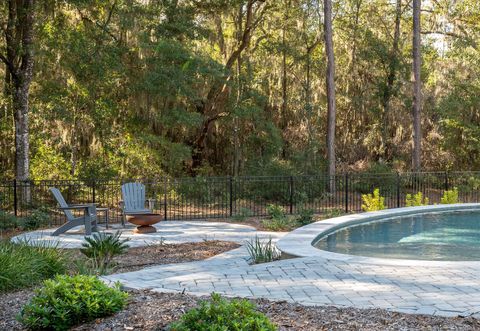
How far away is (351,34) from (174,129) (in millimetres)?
9489

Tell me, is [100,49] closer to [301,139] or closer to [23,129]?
[23,129]

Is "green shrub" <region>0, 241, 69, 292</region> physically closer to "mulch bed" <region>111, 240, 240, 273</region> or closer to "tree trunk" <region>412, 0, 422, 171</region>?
"mulch bed" <region>111, 240, 240, 273</region>

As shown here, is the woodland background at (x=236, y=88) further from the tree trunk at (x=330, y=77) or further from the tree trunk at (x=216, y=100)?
the tree trunk at (x=330, y=77)

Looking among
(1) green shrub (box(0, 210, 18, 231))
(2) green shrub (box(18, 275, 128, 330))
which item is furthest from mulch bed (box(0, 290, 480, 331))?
(1) green shrub (box(0, 210, 18, 231))

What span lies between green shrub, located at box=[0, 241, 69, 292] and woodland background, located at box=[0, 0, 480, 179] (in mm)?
9749

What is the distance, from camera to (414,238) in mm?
10727

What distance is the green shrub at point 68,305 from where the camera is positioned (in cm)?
425

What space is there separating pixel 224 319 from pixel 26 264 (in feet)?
9.79

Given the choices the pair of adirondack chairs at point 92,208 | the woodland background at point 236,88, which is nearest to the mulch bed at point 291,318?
the pair of adirondack chairs at point 92,208

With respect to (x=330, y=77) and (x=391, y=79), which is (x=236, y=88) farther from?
(x=391, y=79)

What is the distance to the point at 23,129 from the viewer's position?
1483 cm

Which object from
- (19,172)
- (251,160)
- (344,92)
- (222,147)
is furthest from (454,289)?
(344,92)

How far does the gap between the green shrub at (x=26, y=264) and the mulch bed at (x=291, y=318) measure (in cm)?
69

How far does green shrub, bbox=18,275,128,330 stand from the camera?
13.9 ft
